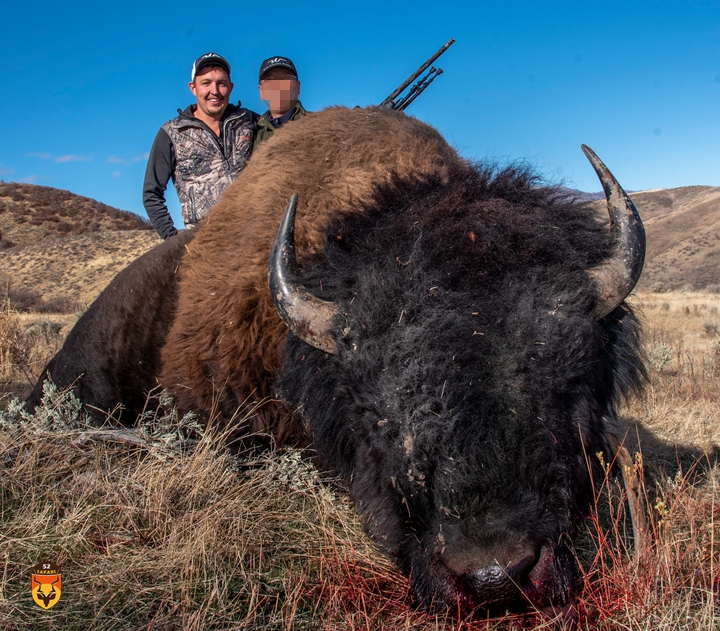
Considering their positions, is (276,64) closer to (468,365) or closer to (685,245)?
(468,365)

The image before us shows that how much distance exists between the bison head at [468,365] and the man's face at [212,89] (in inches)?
113

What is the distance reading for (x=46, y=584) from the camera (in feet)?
8.04

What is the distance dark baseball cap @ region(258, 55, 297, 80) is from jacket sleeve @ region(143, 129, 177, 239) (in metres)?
1.29

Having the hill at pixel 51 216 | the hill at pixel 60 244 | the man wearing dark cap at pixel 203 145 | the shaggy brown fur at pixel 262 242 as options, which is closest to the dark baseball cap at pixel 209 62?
the man wearing dark cap at pixel 203 145

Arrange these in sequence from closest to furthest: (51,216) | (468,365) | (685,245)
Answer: (468,365), (51,216), (685,245)

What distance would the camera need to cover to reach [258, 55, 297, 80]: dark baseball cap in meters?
5.64

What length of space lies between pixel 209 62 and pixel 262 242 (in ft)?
9.27

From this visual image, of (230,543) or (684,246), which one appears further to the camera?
(684,246)

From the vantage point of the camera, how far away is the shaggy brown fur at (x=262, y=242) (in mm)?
3303

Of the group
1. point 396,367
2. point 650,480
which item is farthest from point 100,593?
point 650,480

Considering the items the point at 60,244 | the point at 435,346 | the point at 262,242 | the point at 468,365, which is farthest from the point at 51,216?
the point at 468,365

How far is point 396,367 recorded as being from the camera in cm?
239

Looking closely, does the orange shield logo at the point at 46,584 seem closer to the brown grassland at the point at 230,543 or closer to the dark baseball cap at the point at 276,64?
the brown grassland at the point at 230,543

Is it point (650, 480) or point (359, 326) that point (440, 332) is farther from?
point (650, 480)
